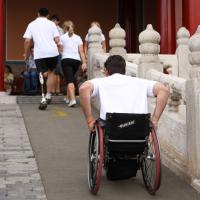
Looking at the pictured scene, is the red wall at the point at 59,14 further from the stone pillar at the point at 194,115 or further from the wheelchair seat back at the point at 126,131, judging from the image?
the wheelchair seat back at the point at 126,131

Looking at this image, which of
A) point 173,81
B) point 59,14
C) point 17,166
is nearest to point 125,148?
point 17,166

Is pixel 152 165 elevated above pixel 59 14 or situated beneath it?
situated beneath

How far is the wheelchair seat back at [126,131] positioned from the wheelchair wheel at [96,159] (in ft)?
0.29

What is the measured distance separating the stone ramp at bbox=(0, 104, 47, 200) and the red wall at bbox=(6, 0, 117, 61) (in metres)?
7.39

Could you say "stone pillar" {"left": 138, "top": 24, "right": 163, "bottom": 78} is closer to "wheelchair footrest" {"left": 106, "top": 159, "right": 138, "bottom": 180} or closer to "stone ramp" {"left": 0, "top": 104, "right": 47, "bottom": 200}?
"stone ramp" {"left": 0, "top": 104, "right": 47, "bottom": 200}

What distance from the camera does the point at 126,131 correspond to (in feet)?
20.0

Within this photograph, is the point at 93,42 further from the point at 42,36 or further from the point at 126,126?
the point at 126,126

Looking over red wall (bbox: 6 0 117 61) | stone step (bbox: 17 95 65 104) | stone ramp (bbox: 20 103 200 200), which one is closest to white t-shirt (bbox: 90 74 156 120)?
stone ramp (bbox: 20 103 200 200)

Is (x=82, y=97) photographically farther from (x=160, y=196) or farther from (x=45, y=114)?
(x=45, y=114)

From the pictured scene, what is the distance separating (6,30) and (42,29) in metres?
6.52

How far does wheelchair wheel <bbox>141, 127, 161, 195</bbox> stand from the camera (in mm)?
6145

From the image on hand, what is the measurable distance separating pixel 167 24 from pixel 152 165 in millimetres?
10111

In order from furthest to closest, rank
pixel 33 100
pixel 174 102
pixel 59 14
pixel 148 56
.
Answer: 1. pixel 59 14
2. pixel 33 100
3. pixel 148 56
4. pixel 174 102

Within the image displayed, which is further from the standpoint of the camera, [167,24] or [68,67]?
[167,24]
